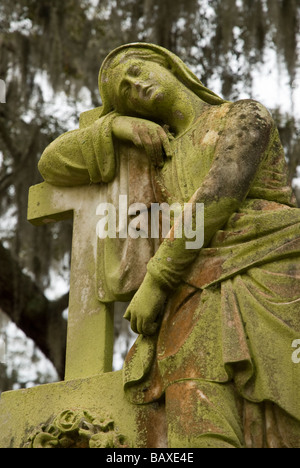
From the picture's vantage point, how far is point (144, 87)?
437 centimetres

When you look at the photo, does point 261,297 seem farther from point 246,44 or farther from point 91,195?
point 246,44

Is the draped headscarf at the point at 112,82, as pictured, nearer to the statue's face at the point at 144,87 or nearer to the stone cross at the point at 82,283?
the statue's face at the point at 144,87

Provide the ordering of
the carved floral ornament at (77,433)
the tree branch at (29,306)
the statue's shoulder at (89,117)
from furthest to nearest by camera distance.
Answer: the tree branch at (29,306) → the statue's shoulder at (89,117) → the carved floral ornament at (77,433)

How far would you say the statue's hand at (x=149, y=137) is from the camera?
430cm

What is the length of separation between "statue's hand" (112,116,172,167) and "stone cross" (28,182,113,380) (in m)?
0.39

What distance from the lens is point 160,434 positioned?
3.81 meters

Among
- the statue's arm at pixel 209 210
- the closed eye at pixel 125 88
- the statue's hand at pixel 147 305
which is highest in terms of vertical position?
the closed eye at pixel 125 88

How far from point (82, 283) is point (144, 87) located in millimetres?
1050

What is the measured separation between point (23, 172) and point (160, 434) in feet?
20.2

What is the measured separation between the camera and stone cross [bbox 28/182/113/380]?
14.0 feet

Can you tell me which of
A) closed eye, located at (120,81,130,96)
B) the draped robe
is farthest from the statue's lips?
the draped robe

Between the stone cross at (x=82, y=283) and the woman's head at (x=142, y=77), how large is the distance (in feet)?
1.62

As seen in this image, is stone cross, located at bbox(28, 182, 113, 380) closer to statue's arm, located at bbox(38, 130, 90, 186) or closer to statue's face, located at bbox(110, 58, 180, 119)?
statue's arm, located at bbox(38, 130, 90, 186)

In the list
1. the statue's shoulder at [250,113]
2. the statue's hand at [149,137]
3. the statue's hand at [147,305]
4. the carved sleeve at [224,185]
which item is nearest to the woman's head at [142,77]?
the statue's hand at [149,137]
